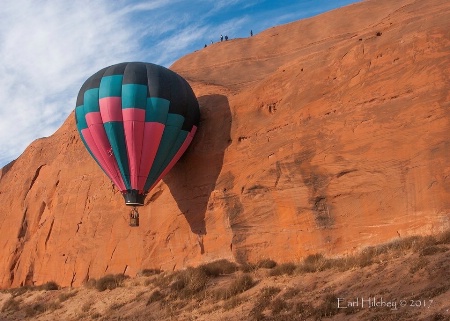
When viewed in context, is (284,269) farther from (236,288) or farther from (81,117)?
(81,117)

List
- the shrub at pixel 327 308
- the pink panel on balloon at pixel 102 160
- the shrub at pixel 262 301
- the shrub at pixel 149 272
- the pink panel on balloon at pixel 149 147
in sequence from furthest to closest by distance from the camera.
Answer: the shrub at pixel 149 272 → the pink panel on balloon at pixel 102 160 → the pink panel on balloon at pixel 149 147 → the shrub at pixel 262 301 → the shrub at pixel 327 308

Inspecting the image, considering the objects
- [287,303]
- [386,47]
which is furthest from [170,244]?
[386,47]

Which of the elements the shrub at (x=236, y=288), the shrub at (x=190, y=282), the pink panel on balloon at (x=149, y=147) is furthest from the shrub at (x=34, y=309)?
the shrub at (x=236, y=288)

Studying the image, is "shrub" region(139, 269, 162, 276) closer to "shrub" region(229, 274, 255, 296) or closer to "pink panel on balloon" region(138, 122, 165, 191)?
"pink panel on balloon" region(138, 122, 165, 191)

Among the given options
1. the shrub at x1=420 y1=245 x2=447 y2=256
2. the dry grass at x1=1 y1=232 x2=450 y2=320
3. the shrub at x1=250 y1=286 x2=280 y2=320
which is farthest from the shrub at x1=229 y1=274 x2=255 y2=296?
the shrub at x1=420 y1=245 x2=447 y2=256

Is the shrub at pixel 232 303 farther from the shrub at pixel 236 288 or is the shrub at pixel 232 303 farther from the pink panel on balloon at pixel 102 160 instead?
the pink panel on balloon at pixel 102 160

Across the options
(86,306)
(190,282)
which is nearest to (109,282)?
(86,306)
